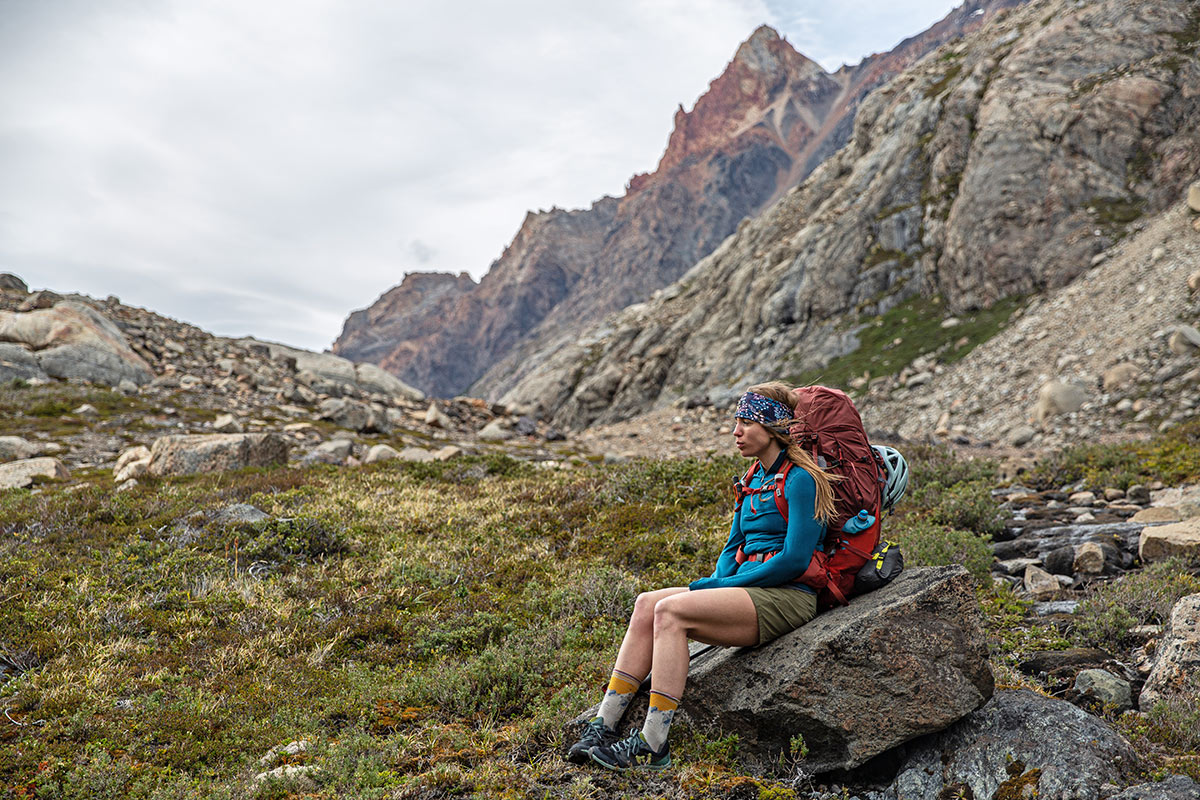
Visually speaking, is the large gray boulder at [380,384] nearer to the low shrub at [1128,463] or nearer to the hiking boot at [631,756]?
the low shrub at [1128,463]

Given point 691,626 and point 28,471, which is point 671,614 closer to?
point 691,626

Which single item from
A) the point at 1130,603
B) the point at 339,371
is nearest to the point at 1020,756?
the point at 1130,603

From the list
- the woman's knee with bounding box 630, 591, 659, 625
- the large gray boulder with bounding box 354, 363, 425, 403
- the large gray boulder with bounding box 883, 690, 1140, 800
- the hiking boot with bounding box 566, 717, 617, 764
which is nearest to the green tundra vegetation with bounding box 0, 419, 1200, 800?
the hiking boot with bounding box 566, 717, 617, 764

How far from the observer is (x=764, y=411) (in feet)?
16.1

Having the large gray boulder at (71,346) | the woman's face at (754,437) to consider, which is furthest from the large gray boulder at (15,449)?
the woman's face at (754,437)

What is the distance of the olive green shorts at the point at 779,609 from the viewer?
4.54 meters

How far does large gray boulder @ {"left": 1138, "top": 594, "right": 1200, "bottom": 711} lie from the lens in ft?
14.7

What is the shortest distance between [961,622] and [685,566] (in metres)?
4.61

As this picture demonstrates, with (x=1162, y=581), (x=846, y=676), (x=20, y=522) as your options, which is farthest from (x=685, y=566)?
(x=20, y=522)

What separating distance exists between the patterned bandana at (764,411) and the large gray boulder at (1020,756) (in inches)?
98.5

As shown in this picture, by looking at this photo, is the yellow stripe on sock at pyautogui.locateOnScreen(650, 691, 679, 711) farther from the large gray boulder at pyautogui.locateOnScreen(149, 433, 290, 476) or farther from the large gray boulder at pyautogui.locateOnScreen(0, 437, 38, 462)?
the large gray boulder at pyautogui.locateOnScreen(0, 437, 38, 462)

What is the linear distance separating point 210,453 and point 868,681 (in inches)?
593

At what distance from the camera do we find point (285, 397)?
2833 centimetres

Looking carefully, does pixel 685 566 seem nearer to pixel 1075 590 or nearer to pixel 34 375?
pixel 1075 590
